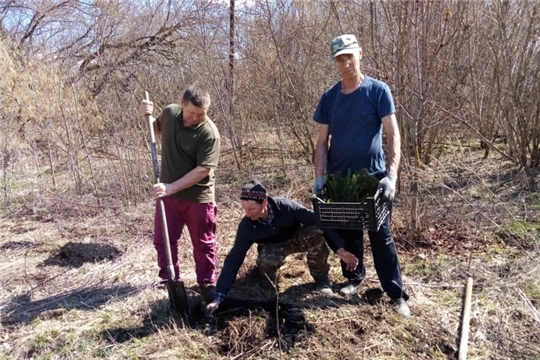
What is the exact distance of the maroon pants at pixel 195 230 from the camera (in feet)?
12.3

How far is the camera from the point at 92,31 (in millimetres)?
8891

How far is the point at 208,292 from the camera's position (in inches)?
151

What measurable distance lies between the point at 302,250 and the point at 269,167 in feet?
16.0

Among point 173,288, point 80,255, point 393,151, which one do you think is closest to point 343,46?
point 393,151

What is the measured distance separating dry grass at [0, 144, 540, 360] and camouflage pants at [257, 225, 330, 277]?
21cm

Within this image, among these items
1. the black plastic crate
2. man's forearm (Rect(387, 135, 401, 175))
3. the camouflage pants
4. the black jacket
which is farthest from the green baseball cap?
the camouflage pants

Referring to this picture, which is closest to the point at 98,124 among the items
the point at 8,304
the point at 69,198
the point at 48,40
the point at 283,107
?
the point at 69,198

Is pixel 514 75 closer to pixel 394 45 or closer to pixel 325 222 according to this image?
pixel 394 45

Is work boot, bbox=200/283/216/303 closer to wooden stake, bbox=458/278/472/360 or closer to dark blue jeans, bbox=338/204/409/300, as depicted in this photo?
dark blue jeans, bbox=338/204/409/300

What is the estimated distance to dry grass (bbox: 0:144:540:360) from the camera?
3191 mm

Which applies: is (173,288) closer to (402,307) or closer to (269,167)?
(402,307)

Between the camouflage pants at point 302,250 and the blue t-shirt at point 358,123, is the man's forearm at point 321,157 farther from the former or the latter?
the camouflage pants at point 302,250

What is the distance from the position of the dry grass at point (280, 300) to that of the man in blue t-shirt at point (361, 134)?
372mm

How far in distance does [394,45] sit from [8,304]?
458cm
